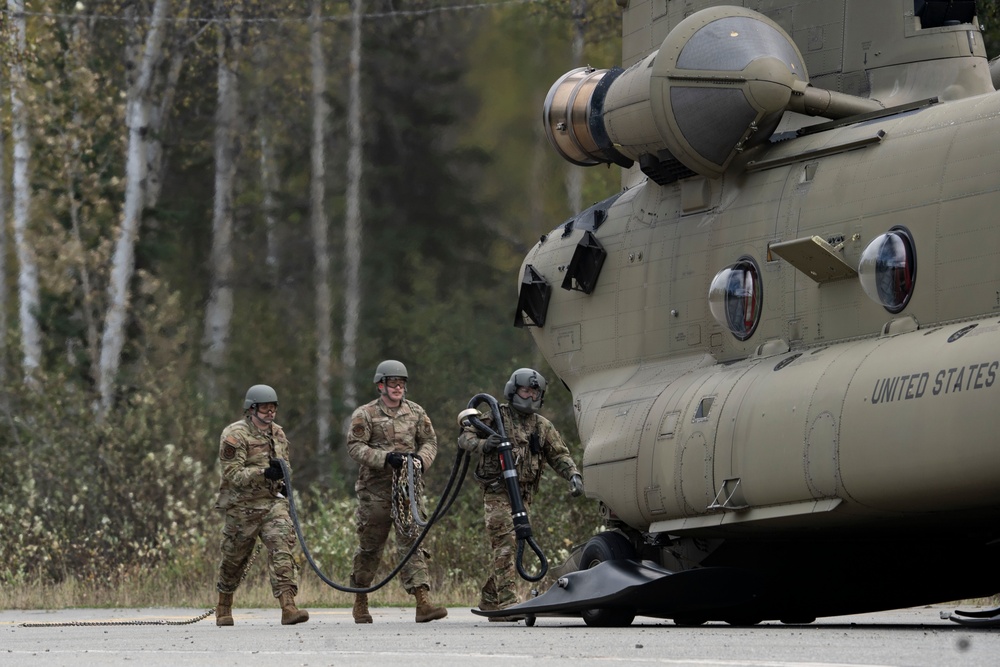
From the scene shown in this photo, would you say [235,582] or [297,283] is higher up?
[297,283]

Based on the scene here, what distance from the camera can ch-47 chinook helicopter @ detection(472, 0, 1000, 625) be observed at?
10.8 meters

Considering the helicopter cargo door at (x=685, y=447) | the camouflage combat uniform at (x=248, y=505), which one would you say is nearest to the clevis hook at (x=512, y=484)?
the helicopter cargo door at (x=685, y=447)

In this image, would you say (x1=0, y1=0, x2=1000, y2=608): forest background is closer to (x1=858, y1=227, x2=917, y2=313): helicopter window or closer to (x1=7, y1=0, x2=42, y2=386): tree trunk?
(x1=7, y1=0, x2=42, y2=386): tree trunk

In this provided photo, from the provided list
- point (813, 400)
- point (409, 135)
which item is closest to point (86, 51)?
point (409, 135)

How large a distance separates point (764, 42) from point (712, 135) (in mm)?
761

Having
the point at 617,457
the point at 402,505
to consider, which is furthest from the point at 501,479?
the point at 617,457

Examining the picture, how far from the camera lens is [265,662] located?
31.0 ft

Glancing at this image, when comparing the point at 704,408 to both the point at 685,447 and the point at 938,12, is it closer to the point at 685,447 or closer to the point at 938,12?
the point at 685,447

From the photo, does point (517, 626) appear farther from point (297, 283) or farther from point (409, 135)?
point (297, 283)

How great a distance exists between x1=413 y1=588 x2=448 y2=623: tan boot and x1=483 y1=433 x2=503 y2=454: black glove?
4.54 ft

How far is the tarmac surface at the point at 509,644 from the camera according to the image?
354 inches

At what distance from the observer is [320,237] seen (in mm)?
31078

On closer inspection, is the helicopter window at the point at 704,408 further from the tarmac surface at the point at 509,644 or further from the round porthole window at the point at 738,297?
the tarmac surface at the point at 509,644

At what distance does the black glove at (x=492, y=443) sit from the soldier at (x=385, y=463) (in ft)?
2.49
